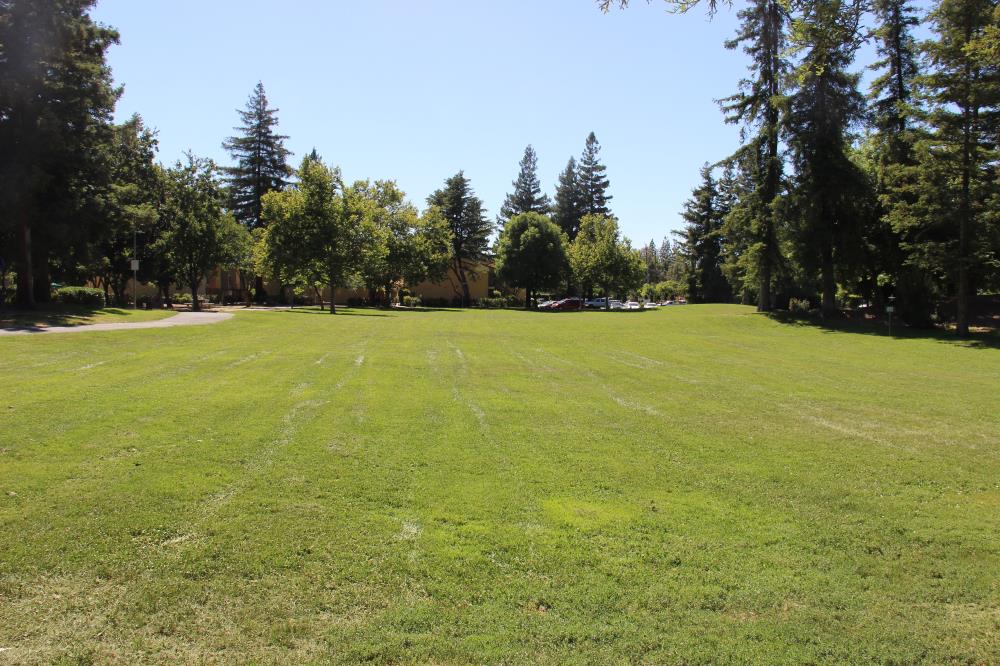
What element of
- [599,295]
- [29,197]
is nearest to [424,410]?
[29,197]

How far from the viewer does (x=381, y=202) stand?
59.9m

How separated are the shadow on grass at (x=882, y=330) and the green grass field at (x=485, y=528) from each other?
1994 centimetres

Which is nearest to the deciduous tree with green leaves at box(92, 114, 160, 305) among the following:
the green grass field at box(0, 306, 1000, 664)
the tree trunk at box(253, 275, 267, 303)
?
the tree trunk at box(253, 275, 267, 303)

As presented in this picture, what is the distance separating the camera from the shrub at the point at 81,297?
33.0 meters

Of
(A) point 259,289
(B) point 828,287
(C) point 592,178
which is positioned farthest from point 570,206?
(B) point 828,287

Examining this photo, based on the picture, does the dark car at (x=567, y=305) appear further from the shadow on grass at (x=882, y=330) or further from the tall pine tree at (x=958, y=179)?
the tall pine tree at (x=958, y=179)

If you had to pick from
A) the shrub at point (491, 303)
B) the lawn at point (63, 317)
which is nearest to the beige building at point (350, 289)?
the shrub at point (491, 303)

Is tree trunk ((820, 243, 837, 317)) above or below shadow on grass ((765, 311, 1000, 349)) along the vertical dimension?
above

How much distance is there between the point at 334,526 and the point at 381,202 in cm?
5830

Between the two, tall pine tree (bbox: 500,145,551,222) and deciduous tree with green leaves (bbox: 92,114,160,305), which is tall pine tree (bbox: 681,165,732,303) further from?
deciduous tree with green leaves (bbox: 92,114,160,305)

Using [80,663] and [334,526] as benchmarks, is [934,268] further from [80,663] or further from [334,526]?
[80,663]

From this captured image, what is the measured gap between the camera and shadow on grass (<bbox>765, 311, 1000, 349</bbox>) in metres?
25.6

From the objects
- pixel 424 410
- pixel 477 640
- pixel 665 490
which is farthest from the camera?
pixel 424 410

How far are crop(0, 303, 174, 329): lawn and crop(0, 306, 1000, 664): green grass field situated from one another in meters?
15.0
